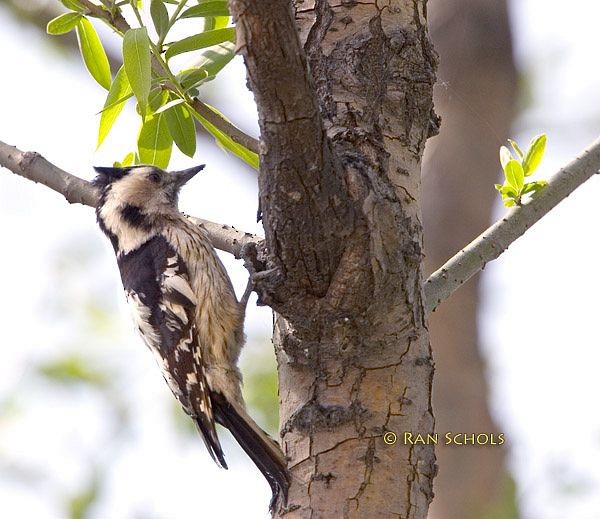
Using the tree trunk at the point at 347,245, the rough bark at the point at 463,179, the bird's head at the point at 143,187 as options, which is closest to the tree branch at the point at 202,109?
the tree trunk at the point at 347,245

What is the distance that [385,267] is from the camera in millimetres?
2061

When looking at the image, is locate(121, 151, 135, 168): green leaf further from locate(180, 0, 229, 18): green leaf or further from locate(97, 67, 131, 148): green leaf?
locate(180, 0, 229, 18): green leaf

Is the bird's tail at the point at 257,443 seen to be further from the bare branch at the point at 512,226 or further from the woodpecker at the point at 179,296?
the bare branch at the point at 512,226

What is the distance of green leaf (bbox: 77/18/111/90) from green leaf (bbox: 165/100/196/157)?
0.26 metres

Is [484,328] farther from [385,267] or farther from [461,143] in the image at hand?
[385,267]

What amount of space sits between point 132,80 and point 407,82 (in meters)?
0.73

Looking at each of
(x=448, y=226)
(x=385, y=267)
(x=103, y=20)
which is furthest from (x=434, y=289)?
(x=448, y=226)

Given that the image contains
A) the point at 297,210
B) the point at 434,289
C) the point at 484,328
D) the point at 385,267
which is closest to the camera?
the point at 297,210

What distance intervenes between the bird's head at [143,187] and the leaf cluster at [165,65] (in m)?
1.33

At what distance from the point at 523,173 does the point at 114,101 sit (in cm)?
110

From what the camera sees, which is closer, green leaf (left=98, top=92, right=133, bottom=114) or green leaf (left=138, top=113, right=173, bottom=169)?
green leaf (left=98, top=92, right=133, bottom=114)

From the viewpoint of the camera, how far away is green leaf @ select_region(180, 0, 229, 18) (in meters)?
2.45

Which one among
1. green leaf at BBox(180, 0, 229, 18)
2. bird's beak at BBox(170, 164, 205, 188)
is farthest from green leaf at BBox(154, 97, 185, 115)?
bird's beak at BBox(170, 164, 205, 188)

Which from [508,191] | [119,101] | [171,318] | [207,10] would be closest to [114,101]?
[119,101]
